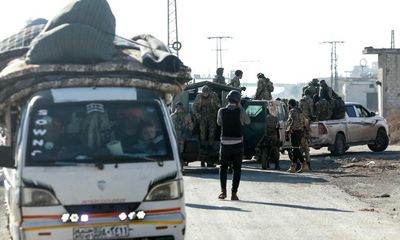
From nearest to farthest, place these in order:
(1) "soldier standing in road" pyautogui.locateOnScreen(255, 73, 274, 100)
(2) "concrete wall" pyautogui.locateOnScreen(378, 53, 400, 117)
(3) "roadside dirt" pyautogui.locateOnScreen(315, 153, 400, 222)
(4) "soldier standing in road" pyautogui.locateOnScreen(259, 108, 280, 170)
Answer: (3) "roadside dirt" pyautogui.locateOnScreen(315, 153, 400, 222), (4) "soldier standing in road" pyautogui.locateOnScreen(259, 108, 280, 170), (1) "soldier standing in road" pyautogui.locateOnScreen(255, 73, 274, 100), (2) "concrete wall" pyautogui.locateOnScreen(378, 53, 400, 117)

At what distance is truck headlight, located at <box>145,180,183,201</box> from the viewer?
7.25m

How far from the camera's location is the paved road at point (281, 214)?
10055 mm

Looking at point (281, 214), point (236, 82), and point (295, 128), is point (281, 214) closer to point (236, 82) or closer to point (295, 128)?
point (295, 128)

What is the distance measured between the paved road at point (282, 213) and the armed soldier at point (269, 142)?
9.78ft

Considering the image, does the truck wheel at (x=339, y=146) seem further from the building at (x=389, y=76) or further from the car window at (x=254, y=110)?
the building at (x=389, y=76)

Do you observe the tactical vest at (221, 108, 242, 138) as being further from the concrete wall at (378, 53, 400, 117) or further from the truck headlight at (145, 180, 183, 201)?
the concrete wall at (378, 53, 400, 117)

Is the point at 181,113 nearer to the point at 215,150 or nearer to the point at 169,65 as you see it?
the point at 215,150

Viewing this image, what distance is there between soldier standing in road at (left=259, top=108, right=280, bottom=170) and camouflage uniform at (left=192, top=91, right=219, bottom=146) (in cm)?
151

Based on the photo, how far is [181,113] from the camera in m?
18.1

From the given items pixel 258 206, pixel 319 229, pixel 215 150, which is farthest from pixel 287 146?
pixel 319 229

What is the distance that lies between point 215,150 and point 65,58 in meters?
10.9

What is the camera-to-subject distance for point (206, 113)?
60.3ft

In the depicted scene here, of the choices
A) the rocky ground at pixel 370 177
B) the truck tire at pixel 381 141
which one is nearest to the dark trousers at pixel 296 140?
the rocky ground at pixel 370 177

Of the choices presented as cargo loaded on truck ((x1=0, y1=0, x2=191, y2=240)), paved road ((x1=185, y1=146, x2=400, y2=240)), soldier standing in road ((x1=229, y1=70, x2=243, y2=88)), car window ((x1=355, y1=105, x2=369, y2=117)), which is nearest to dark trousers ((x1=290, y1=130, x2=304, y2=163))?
paved road ((x1=185, y1=146, x2=400, y2=240))
